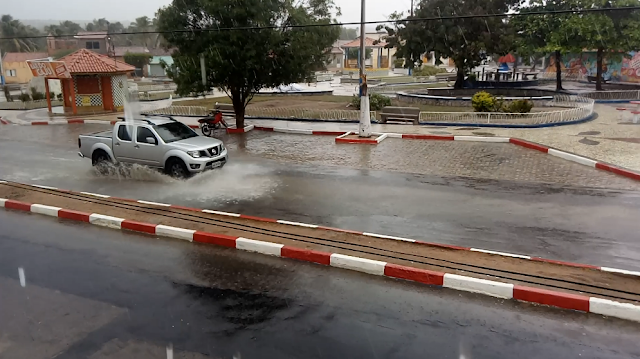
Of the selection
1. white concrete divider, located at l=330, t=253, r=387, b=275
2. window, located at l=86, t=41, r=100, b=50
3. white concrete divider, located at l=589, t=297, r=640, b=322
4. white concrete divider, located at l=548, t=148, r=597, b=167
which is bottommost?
white concrete divider, located at l=589, t=297, r=640, b=322

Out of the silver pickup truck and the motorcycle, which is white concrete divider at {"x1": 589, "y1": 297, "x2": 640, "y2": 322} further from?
the motorcycle

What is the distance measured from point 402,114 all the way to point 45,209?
630 inches

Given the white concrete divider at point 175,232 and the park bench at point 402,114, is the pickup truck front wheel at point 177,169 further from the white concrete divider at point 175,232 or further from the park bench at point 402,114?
the park bench at point 402,114

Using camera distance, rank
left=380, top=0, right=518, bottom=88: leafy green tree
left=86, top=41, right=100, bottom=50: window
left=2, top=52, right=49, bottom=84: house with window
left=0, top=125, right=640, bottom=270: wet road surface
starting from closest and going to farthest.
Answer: left=0, top=125, right=640, bottom=270: wet road surface → left=380, top=0, right=518, bottom=88: leafy green tree → left=2, top=52, right=49, bottom=84: house with window → left=86, top=41, right=100, bottom=50: window

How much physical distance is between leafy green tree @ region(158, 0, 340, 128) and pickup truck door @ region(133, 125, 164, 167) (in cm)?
708

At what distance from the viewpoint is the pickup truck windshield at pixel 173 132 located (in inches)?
516

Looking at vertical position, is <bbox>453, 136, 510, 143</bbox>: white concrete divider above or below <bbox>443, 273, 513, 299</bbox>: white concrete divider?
above

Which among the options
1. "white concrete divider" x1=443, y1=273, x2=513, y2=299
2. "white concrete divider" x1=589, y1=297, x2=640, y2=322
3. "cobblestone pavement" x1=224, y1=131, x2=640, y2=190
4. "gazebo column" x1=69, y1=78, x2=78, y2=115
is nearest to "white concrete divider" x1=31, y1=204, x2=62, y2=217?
"cobblestone pavement" x1=224, y1=131, x2=640, y2=190

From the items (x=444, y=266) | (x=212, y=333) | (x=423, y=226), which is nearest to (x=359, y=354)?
(x=212, y=333)

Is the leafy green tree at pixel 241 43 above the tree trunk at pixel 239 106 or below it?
above

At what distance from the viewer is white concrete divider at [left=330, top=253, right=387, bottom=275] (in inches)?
273

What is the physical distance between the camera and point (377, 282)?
6688 mm

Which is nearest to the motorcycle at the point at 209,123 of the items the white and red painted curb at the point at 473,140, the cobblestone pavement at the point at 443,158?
the white and red painted curb at the point at 473,140

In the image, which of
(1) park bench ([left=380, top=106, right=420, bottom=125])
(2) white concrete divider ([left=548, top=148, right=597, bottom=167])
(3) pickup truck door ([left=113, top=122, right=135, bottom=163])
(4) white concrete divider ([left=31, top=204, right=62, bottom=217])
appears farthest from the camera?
(1) park bench ([left=380, top=106, right=420, bottom=125])
